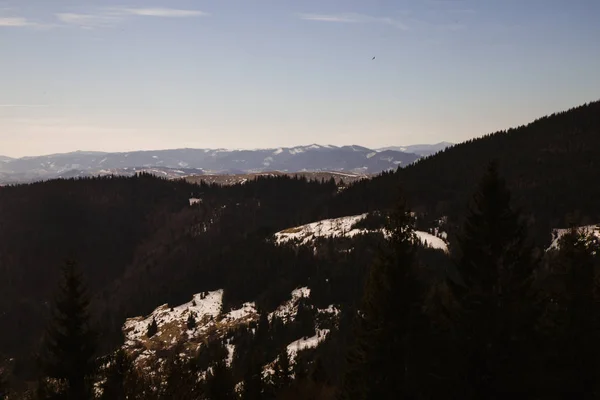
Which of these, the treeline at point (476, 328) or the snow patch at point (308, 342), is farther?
the snow patch at point (308, 342)

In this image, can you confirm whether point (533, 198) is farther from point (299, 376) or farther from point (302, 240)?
point (299, 376)

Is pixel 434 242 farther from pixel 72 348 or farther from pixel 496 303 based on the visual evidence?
pixel 496 303

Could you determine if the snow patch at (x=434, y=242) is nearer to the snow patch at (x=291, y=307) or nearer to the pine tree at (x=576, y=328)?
the snow patch at (x=291, y=307)

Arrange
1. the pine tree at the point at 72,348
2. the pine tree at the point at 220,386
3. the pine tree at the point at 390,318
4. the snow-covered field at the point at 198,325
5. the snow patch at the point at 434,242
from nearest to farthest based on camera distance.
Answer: the pine tree at the point at 390,318
the pine tree at the point at 72,348
the pine tree at the point at 220,386
the snow-covered field at the point at 198,325
the snow patch at the point at 434,242

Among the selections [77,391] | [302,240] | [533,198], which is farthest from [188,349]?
[533,198]

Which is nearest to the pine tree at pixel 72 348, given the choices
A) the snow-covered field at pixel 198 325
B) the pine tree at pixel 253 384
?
the pine tree at pixel 253 384

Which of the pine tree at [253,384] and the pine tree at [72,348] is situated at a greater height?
the pine tree at [72,348]
